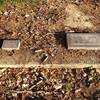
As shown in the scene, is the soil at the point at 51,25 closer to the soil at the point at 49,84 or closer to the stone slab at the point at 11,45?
the stone slab at the point at 11,45

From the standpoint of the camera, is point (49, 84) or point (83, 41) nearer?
point (49, 84)

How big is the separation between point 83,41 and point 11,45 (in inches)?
42.1

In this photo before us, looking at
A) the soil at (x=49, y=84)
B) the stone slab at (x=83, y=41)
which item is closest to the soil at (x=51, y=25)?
the stone slab at (x=83, y=41)

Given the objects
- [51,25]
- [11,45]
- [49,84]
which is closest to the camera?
[49,84]

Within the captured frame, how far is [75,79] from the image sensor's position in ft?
12.5

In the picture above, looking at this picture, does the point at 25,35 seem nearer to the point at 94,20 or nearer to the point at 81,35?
the point at 81,35

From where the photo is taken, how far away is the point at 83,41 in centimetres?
413

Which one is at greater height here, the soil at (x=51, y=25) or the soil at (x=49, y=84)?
the soil at (x=51, y=25)

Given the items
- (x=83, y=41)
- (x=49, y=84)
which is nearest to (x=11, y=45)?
(x=49, y=84)

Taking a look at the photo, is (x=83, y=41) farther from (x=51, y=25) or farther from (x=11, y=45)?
(x=11, y=45)

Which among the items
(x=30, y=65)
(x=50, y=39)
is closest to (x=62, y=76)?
(x=30, y=65)

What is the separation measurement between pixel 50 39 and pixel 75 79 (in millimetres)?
841

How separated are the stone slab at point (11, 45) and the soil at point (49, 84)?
13.5 inches

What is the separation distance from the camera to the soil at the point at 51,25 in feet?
13.2
